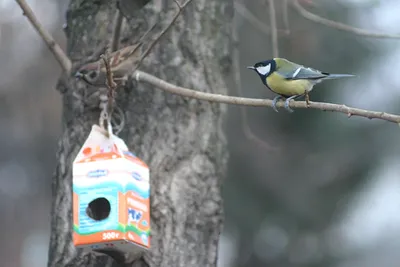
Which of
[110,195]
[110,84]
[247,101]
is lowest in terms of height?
[110,195]

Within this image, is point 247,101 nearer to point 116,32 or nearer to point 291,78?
point 291,78

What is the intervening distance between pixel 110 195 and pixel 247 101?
45cm

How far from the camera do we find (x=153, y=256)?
236 cm

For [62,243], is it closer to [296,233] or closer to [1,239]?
[296,233]

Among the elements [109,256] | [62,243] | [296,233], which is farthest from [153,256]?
[296,233]

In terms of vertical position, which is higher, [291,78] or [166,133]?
[291,78]

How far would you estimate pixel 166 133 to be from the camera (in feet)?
8.11

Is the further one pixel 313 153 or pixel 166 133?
pixel 313 153

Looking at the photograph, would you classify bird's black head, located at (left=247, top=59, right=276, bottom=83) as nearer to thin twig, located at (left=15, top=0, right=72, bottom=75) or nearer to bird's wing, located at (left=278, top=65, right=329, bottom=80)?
bird's wing, located at (left=278, top=65, right=329, bottom=80)

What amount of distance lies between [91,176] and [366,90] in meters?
4.04

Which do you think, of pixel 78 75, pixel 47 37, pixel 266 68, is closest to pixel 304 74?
pixel 266 68

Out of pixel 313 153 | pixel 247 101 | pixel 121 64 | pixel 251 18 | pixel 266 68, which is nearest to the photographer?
pixel 247 101

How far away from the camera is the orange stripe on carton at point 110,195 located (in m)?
2.20

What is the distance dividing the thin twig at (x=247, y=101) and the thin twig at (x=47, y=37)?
254 millimetres
